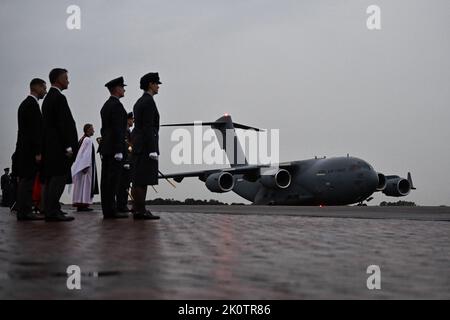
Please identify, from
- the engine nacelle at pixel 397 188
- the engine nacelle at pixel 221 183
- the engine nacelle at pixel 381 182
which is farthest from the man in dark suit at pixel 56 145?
the engine nacelle at pixel 397 188

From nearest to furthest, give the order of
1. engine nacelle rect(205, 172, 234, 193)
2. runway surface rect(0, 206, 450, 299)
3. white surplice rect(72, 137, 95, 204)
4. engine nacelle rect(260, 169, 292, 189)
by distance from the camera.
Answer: runway surface rect(0, 206, 450, 299) < white surplice rect(72, 137, 95, 204) < engine nacelle rect(205, 172, 234, 193) < engine nacelle rect(260, 169, 292, 189)

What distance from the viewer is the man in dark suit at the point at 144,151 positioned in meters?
6.94

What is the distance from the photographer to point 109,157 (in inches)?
293

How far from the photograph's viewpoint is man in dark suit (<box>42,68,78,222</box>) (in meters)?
6.57

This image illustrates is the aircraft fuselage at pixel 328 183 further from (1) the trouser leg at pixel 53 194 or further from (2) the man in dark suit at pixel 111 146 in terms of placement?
(1) the trouser leg at pixel 53 194

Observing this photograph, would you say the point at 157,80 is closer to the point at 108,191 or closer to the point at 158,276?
the point at 108,191

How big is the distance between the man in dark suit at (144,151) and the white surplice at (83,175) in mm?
3315

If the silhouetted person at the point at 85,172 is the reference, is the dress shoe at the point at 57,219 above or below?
below

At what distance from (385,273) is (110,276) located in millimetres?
1133

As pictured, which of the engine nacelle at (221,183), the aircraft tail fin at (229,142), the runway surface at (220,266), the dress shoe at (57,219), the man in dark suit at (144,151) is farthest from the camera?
the aircraft tail fin at (229,142)

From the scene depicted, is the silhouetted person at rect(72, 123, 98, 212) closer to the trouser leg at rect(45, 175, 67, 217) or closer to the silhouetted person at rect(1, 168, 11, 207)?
the trouser leg at rect(45, 175, 67, 217)

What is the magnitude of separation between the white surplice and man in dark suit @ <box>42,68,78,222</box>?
3.38 m

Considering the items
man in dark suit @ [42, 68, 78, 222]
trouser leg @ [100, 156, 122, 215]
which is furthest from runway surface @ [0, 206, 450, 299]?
trouser leg @ [100, 156, 122, 215]
